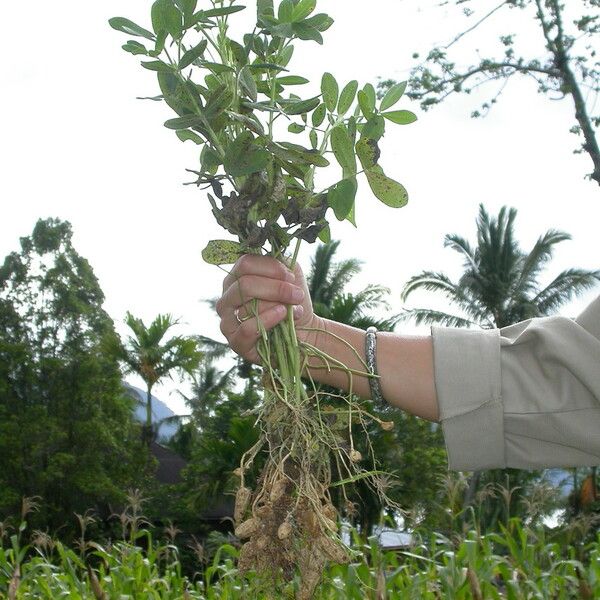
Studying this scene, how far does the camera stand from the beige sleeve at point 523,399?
1.79 meters

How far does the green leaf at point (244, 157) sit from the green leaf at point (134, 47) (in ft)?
0.78

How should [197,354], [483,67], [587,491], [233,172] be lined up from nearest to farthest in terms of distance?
[233,172]
[483,67]
[587,491]
[197,354]

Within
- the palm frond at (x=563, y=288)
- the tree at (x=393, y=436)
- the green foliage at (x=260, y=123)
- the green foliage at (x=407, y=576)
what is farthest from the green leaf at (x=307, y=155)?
the palm frond at (x=563, y=288)

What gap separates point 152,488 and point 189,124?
84.9 ft

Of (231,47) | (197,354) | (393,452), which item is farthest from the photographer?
(197,354)

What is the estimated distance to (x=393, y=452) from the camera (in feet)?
69.9

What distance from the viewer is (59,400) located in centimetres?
2598

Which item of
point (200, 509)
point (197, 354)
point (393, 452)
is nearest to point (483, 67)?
point (393, 452)

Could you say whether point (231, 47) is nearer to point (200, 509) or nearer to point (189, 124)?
point (189, 124)

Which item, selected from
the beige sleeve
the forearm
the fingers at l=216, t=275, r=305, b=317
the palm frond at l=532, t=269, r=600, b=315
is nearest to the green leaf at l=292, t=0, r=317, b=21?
the fingers at l=216, t=275, r=305, b=317

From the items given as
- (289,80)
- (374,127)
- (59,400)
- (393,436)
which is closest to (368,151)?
(374,127)

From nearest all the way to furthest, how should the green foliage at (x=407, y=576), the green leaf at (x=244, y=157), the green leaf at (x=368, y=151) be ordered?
1. the green leaf at (x=244, y=157)
2. the green leaf at (x=368, y=151)
3. the green foliage at (x=407, y=576)

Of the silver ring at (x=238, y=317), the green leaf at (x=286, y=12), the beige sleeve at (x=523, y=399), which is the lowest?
the beige sleeve at (x=523, y=399)

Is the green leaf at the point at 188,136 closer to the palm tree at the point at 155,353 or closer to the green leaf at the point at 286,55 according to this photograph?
the green leaf at the point at 286,55
